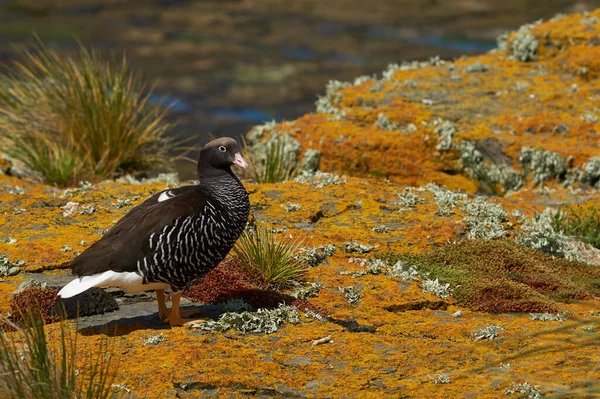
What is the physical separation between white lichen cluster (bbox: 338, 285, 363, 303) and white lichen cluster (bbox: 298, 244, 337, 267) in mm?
602

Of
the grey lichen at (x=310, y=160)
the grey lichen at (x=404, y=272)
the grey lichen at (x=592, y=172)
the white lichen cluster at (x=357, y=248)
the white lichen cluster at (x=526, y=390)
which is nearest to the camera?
the white lichen cluster at (x=526, y=390)

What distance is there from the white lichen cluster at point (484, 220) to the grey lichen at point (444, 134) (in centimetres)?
245

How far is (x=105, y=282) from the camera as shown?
271 inches

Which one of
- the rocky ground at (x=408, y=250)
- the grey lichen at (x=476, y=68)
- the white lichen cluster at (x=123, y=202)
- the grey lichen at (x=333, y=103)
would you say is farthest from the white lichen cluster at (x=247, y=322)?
the grey lichen at (x=476, y=68)

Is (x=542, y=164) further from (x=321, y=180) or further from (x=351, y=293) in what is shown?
(x=351, y=293)

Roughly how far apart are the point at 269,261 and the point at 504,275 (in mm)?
2023

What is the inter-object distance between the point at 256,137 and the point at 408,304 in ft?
20.4

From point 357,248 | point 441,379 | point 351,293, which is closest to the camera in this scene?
point 441,379

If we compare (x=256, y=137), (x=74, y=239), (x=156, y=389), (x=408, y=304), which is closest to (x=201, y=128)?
(x=256, y=137)

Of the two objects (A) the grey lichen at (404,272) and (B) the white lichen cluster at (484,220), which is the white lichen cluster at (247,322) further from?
(B) the white lichen cluster at (484,220)

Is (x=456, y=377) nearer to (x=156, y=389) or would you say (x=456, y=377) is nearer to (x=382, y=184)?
(x=156, y=389)

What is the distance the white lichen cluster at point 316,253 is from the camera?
8602 millimetres

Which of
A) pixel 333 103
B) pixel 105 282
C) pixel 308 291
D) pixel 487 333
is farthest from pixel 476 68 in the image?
pixel 105 282

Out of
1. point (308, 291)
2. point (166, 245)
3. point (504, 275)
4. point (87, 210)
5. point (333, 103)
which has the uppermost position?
point (166, 245)
